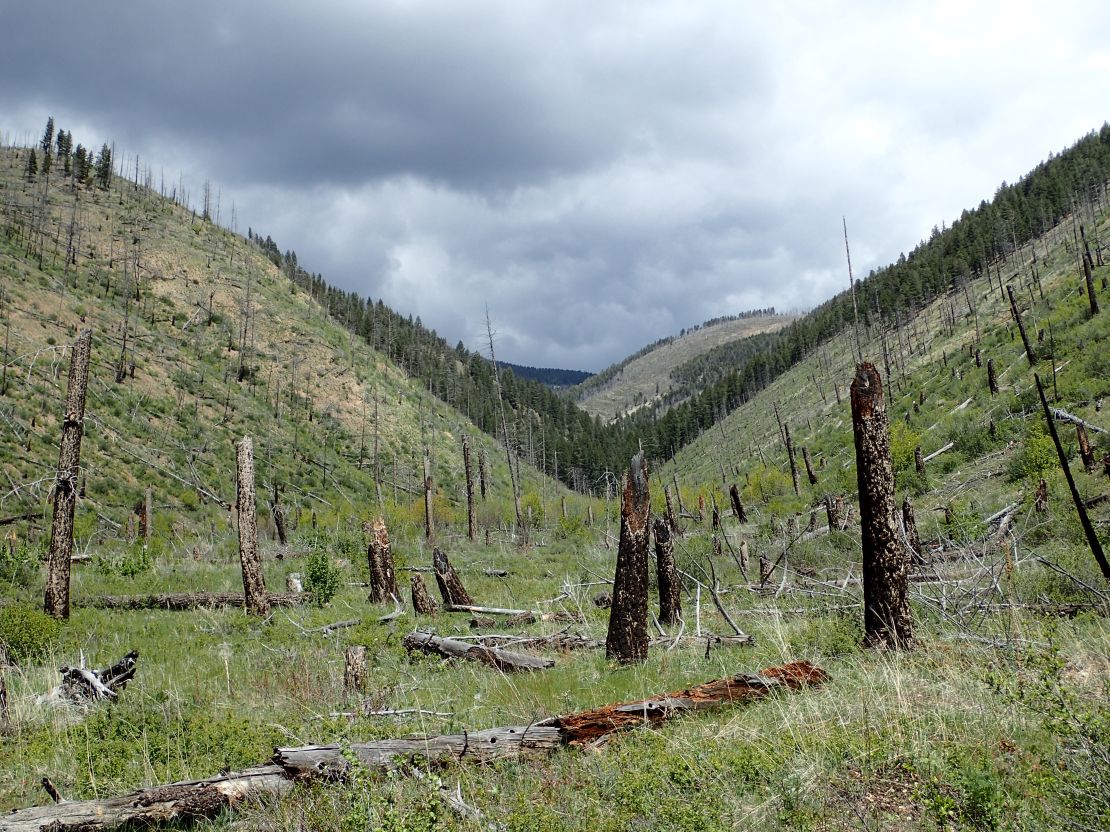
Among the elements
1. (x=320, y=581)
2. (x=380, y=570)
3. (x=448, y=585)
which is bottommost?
(x=448, y=585)

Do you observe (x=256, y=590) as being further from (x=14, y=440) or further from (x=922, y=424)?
(x=922, y=424)

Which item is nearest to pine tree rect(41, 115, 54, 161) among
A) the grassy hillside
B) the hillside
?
the hillside

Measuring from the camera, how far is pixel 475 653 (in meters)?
9.77

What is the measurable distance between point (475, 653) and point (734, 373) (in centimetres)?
12181

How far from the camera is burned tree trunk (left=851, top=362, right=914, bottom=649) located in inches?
258

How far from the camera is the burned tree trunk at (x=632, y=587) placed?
845 centimetres

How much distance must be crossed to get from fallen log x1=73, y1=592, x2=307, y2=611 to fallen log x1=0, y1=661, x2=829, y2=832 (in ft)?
39.3

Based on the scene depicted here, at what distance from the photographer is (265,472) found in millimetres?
48719

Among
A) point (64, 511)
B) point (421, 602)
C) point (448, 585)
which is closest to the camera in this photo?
point (64, 511)

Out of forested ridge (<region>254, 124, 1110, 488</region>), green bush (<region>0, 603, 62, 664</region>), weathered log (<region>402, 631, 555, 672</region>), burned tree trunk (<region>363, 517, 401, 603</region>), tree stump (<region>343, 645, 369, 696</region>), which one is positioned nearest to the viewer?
tree stump (<region>343, 645, 369, 696</region>)

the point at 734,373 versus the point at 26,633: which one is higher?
the point at 734,373

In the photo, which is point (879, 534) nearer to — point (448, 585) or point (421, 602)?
point (421, 602)

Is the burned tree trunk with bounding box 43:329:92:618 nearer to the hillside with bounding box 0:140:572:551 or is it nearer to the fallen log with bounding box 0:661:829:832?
the fallen log with bounding box 0:661:829:832

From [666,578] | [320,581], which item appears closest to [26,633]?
[320,581]
